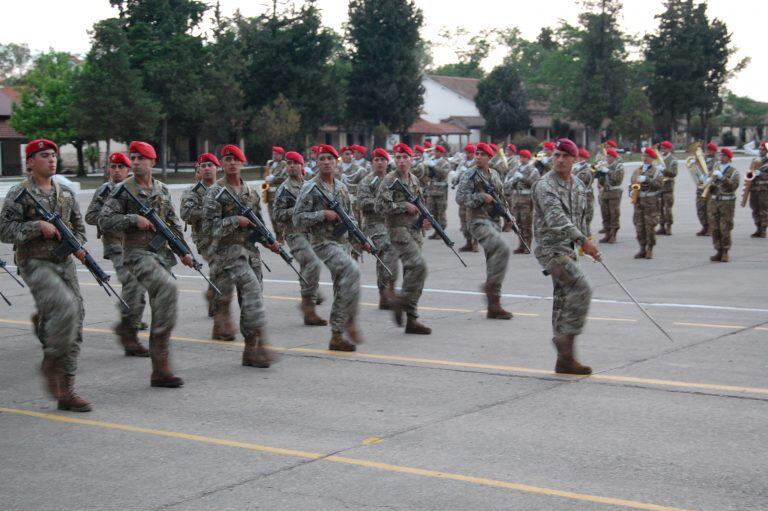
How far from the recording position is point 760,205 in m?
21.5

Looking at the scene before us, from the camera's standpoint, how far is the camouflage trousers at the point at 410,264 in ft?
36.7

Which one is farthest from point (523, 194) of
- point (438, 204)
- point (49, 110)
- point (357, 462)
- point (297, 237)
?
point (49, 110)

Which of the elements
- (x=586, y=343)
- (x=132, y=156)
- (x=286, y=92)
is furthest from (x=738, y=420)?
(x=286, y=92)

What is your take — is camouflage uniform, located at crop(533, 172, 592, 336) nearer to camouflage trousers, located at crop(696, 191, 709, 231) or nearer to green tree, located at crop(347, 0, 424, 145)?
camouflage trousers, located at crop(696, 191, 709, 231)

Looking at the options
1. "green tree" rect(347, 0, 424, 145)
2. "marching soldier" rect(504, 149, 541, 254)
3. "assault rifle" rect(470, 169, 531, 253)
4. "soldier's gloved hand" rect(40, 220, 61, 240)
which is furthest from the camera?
"green tree" rect(347, 0, 424, 145)

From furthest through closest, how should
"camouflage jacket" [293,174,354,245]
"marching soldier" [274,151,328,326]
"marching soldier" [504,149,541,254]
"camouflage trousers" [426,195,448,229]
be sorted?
"camouflage trousers" [426,195,448,229], "marching soldier" [504,149,541,254], "marching soldier" [274,151,328,326], "camouflage jacket" [293,174,354,245]

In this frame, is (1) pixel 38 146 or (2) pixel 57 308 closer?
(2) pixel 57 308

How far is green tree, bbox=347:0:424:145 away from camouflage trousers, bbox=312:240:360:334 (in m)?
58.5

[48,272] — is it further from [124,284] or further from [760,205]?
[760,205]

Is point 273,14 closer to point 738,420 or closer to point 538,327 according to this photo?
point 538,327

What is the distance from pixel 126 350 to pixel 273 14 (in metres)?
53.8

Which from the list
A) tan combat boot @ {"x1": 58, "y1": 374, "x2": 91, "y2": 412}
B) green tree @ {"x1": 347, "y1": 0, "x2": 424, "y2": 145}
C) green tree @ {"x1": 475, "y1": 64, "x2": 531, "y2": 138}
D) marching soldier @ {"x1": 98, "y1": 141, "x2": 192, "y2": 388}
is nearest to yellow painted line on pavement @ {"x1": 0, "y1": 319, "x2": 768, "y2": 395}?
marching soldier @ {"x1": 98, "y1": 141, "x2": 192, "y2": 388}

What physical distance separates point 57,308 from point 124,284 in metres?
2.86

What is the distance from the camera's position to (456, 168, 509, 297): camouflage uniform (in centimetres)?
1220
